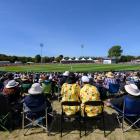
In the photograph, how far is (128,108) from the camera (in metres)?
6.77

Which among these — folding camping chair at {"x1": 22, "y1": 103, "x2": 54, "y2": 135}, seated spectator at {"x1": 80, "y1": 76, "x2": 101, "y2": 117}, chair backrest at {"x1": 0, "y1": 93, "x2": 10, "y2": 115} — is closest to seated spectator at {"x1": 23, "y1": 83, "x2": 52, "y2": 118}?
folding camping chair at {"x1": 22, "y1": 103, "x2": 54, "y2": 135}

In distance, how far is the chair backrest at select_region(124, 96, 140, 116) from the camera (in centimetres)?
673

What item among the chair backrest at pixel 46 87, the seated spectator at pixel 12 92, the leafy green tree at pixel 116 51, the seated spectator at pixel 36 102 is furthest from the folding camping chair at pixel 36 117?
the leafy green tree at pixel 116 51

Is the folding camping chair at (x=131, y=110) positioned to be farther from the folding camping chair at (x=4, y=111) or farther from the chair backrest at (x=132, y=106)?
the folding camping chair at (x=4, y=111)

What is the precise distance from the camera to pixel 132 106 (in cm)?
673

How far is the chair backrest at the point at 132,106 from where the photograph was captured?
22.1 ft

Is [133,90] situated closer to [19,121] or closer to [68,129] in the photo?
[68,129]

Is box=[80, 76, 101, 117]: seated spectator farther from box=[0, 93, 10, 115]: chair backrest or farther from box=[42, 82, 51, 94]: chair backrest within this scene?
box=[42, 82, 51, 94]: chair backrest

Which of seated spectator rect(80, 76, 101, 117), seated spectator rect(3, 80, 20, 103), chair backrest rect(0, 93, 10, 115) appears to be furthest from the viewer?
seated spectator rect(3, 80, 20, 103)

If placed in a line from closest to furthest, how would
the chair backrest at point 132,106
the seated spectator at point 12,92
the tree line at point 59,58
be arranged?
1. the chair backrest at point 132,106
2. the seated spectator at point 12,92
3. the tree line at point 59,58

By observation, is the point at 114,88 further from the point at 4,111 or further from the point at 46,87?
the point at 4,111

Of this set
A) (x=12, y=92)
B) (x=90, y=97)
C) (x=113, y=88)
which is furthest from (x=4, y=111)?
(x=113, y=88)

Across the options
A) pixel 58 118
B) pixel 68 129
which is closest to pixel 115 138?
pixel 68 129

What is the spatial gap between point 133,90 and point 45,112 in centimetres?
273
